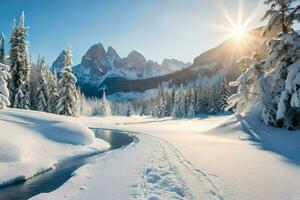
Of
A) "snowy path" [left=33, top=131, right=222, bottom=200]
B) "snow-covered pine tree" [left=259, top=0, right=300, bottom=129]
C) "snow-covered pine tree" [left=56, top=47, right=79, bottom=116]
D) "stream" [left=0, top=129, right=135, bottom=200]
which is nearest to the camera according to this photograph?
"snowy path" [left=33, top=131, right=222, bottom=200]

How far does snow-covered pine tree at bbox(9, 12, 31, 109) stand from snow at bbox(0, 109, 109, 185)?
1086 inches

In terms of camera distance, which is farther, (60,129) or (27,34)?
(27,34)

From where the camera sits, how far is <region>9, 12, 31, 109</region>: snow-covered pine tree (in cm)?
5191

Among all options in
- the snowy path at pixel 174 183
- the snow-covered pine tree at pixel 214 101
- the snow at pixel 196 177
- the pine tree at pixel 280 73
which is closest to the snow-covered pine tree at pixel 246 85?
the pine tree at pixel 280 73

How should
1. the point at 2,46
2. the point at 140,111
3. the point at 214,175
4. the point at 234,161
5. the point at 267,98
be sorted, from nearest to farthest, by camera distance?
the point at 214,175
the point at 234,161
the point at 267,98
the point at 2,46
the point at 140,111

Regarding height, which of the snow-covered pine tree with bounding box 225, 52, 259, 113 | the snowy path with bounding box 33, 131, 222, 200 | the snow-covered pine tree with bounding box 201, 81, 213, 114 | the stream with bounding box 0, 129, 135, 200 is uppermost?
the snow-covered pine tree with bounding box 201, 81, 213, 114

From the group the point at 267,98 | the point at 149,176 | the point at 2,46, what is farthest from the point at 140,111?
the point at 149,176

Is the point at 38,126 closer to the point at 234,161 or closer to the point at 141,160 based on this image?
the point at 141,160

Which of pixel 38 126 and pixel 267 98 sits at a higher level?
pixel 267 98

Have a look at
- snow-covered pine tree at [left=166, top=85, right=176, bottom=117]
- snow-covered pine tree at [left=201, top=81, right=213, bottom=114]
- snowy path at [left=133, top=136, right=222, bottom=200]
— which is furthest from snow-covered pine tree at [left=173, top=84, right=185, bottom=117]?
snowy path at [left=133, top=136, right=222, bottom=200]

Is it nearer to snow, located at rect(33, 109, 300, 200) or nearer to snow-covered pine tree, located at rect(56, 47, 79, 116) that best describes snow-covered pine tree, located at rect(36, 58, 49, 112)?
snow-covered pine tree, located at rect(56, 47, 79, 116)

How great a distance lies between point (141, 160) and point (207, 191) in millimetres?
7939

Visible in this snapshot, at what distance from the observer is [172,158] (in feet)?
58.7

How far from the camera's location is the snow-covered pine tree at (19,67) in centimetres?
5191
